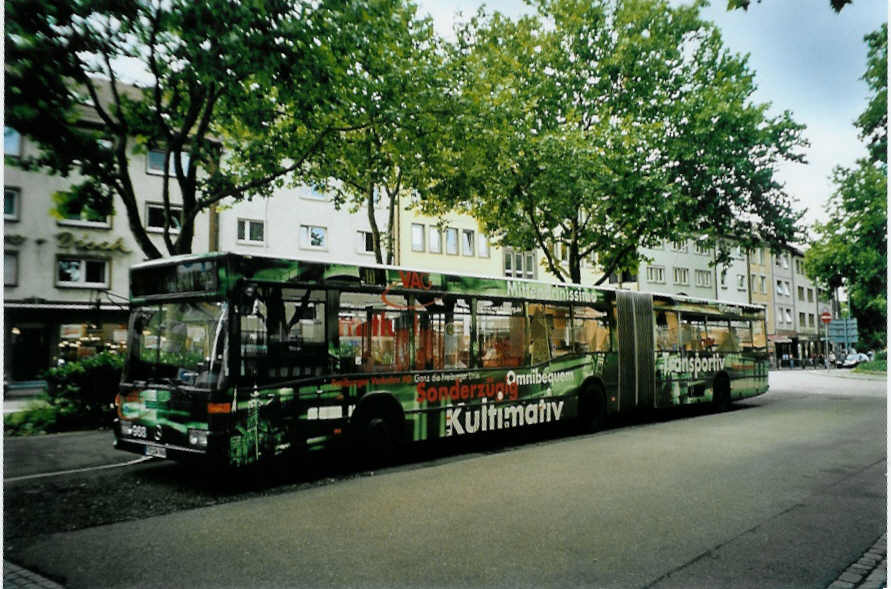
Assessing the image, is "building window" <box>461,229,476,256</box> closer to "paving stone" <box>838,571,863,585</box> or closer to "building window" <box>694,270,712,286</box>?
"building window" <box>694,270,712,286</box>

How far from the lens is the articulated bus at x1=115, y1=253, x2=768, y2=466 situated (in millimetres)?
7723

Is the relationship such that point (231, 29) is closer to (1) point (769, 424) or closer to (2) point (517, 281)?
(2) point (517, 281)

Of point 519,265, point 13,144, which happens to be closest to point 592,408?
point 13,144

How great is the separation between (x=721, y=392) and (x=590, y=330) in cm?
587

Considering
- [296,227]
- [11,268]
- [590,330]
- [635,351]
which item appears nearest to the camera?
[11,268]

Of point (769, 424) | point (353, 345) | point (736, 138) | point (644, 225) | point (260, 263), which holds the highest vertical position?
point (736, 138)

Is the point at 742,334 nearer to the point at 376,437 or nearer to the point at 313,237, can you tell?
the point at 376,437

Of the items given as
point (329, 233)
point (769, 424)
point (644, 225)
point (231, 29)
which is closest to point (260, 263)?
point (231, 29)

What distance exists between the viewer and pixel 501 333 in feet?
37.1

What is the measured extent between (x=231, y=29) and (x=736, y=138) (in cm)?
1544

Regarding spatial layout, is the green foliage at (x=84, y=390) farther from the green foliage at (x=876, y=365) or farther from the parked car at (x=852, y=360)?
the parked car at (x=852, y=360)

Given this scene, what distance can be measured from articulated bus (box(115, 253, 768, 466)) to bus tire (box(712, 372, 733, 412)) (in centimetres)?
471

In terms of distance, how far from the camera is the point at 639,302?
14.9 m

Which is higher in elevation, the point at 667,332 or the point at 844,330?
the point at 844,330
